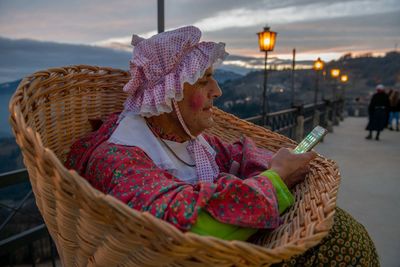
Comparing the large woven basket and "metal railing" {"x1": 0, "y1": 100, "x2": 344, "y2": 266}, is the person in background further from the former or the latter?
the large woven basket

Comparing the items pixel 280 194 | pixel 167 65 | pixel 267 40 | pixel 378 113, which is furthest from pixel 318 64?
pixel 280 194

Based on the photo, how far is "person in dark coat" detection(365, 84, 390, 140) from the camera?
10.5m

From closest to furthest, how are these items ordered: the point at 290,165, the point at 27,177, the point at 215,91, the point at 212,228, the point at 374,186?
1. the point at 212,228
2. the point at 290,165
3. the point at 215,91
4. the point at 27,177
5. the point at 374,186

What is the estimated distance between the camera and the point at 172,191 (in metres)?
1.01

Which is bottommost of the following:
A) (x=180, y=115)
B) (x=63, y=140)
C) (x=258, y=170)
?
(x=258, y=170)

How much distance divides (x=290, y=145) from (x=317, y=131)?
0.25m

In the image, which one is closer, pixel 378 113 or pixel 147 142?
pixel 147 142

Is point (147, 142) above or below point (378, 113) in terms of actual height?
above

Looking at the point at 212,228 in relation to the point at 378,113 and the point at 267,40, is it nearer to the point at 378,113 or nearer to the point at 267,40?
the point at 267,40

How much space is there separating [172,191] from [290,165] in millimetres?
529

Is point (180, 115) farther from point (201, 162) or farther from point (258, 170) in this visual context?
point (258, 170)

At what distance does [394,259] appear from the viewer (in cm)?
306

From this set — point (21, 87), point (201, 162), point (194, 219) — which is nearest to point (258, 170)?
point (201, 162)

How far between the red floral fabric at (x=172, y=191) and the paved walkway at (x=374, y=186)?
2555 millimetres
